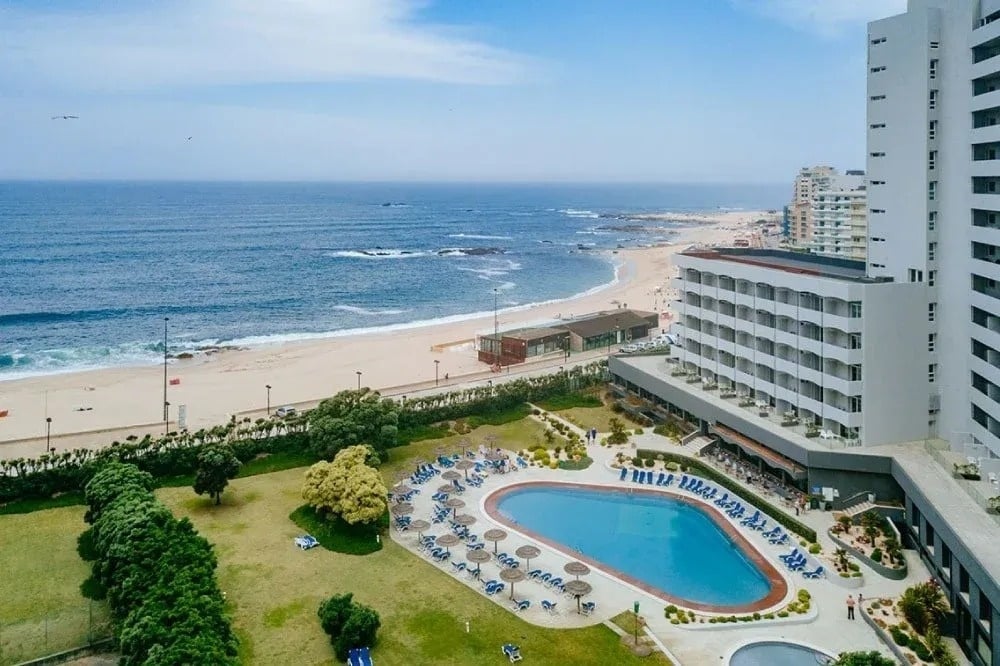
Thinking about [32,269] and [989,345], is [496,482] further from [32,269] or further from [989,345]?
[32,269]

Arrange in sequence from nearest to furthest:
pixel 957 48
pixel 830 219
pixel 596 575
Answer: pixel 596 575, pixel 957 48, pixel 830 219

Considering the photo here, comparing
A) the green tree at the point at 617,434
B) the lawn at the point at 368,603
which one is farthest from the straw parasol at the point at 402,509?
the green tree at the point at 617,434

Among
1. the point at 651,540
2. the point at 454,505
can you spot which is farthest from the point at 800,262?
the point at 454,505

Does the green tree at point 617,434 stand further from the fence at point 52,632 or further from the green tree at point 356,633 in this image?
the fence at point 52,632

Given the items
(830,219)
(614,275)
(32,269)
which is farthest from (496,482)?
(32,269)

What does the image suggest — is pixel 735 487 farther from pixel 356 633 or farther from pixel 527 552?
pixel 356 633

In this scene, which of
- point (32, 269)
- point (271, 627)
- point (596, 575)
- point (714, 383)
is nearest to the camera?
point (271, 627)
